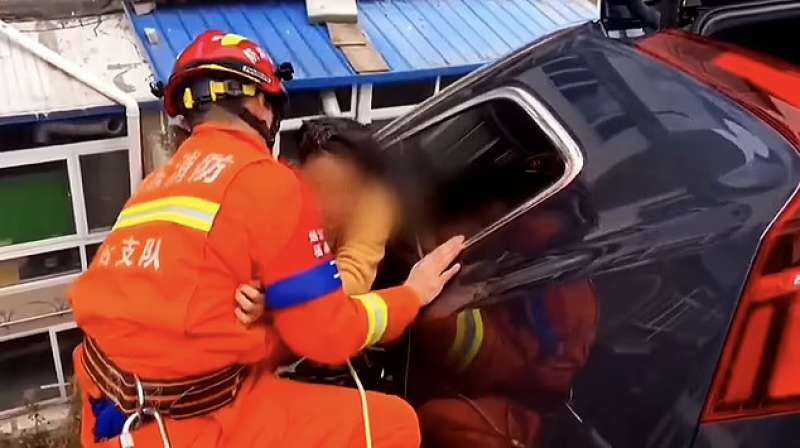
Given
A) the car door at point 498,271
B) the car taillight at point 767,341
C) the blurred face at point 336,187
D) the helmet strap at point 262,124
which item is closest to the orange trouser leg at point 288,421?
the car door at point 498,271

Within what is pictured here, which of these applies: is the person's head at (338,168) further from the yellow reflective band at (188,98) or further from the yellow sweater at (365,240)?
the yellow reflective band at (188,98)

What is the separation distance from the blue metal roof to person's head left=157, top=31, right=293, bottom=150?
1789mm

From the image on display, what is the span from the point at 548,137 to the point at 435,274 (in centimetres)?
43

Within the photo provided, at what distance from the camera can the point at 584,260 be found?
6.07 feet

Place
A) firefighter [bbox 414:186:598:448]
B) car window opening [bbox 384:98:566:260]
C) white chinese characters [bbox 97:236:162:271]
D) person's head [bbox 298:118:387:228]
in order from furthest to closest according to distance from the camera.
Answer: person's head [bbox 298:118:387:228] → car window opening [bbox 384:98:566:260] → white chinese characters [bbox 97:236:162:271] → firefighter [bbox 414:186:598:448]

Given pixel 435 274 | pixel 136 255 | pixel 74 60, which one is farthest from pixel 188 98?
pixel 74 60

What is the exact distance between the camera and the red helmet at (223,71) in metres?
2.15

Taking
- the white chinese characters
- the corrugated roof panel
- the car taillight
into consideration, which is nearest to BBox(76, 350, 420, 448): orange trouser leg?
the white chinese characters

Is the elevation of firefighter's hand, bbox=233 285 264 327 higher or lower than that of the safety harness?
higher

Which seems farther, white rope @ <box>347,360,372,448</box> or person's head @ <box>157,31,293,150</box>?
white rope @ <box>347,360,372,448</box>

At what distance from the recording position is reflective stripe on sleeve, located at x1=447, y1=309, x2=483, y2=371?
2135 mm

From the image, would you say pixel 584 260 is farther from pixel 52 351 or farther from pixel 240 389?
pixel 52 351

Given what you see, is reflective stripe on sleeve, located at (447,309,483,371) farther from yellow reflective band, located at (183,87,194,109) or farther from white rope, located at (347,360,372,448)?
yellow reflective band, located at (183,87,194,109)

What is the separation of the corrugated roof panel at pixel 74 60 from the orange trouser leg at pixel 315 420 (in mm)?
1928
